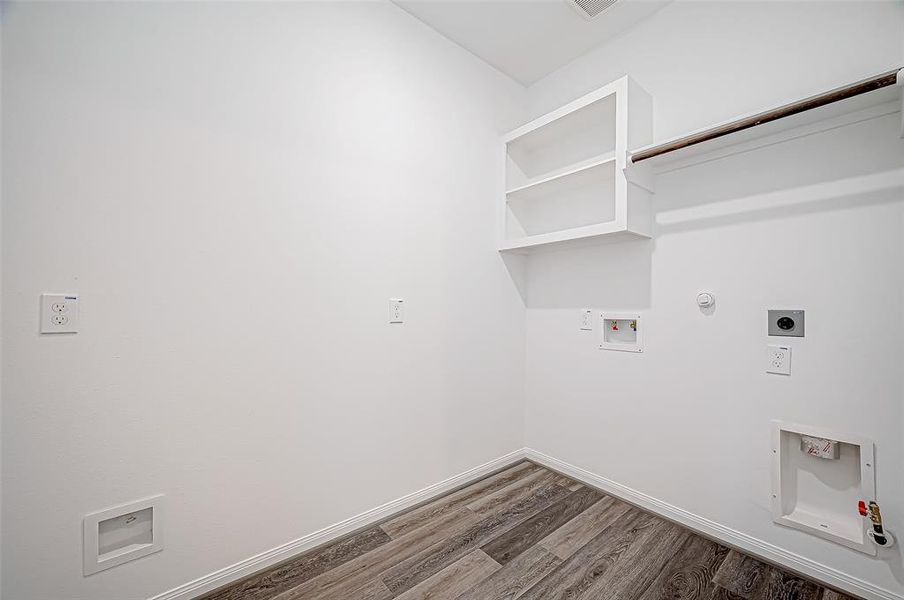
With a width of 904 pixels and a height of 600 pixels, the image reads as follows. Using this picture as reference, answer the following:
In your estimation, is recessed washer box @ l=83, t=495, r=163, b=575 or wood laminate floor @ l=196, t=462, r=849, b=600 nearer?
recessed washer box @ l=83, t=495, r=163, b=575

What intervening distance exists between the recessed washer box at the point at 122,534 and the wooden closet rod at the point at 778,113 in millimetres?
2489

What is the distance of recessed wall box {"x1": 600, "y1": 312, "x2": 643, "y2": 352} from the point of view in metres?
2.10

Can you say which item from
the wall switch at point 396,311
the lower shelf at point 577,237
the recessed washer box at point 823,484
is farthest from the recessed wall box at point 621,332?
the wall switch at point 396,311

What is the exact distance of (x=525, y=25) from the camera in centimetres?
214

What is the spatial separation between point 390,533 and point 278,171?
5.78 ft

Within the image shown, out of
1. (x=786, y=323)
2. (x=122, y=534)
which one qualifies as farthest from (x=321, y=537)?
(x=786, y=323)

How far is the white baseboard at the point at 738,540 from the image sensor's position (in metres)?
1.44

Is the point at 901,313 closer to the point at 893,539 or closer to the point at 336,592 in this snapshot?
the point at 893,539

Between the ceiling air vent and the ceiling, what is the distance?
0.03m

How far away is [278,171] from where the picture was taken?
163 centimetres

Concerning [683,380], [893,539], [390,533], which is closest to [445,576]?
[390,533]

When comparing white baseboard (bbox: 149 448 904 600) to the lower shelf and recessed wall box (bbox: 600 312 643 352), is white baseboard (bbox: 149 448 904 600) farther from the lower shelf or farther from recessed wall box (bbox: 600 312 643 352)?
the lower shelf

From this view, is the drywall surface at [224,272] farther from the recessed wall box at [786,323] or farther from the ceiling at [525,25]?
the recessed wall box at [786,323]

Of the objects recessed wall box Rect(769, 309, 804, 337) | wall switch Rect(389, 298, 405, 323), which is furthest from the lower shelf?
wall switch Rect(389, 298, 405, 323)
